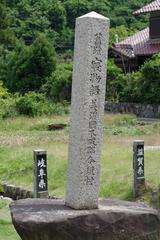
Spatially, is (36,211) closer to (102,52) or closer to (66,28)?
(102,52)

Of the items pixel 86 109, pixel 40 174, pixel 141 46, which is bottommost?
pixel 40 174

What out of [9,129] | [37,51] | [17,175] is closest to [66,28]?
[37,51]

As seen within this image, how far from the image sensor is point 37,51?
42.8 m

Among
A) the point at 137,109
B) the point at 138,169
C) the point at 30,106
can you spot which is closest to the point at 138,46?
the point at 137,109

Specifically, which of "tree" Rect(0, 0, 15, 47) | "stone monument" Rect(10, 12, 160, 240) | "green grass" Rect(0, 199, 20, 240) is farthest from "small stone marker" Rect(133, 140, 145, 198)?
"tree" Rect(0, 0, 15, 47)

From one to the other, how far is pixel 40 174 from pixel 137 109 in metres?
20.4

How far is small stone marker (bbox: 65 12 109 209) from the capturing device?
21.6ft

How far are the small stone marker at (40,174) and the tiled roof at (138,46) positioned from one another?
25.3 metres

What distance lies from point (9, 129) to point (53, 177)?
12.4 meters

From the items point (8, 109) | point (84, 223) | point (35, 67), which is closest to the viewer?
point (84, 223)

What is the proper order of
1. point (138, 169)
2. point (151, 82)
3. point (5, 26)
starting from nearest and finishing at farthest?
point (138, 169) < point (151, 82) < point (5, 26)

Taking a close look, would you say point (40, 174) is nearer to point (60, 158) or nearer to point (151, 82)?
point (60, 158)

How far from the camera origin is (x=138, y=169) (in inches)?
440

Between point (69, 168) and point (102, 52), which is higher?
point (102, 52)
